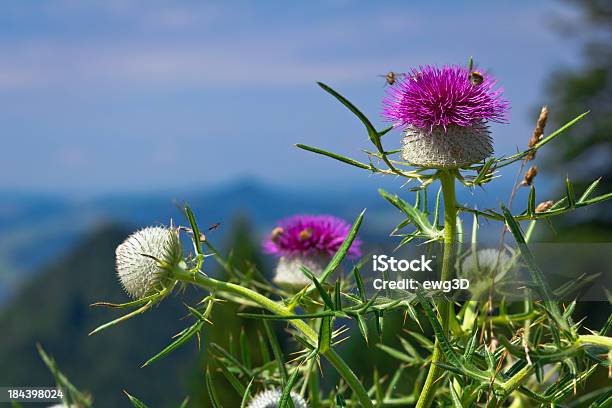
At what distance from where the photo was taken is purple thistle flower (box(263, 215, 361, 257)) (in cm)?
353

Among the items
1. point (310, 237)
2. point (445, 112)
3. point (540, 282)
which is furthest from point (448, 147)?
point (310, 237)

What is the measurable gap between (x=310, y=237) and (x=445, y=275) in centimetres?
169

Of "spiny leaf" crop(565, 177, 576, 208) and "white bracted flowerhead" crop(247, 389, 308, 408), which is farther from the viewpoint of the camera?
"white bracted flowerhead" crop(247, 389, 308, 408)

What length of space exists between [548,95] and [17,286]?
64.7 metres

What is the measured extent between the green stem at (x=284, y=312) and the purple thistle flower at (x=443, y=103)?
69 centimetres

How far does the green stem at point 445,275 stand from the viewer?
6.11 ft

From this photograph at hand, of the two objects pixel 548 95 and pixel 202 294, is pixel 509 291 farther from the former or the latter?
pixel 548 95

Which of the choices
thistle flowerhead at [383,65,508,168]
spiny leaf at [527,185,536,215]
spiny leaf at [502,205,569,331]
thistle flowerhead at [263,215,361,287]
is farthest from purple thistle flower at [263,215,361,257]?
spiny leaf at [502,205,569,331]

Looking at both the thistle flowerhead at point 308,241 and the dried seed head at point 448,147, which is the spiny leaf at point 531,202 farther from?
the thistle flowerhead at point 308,241

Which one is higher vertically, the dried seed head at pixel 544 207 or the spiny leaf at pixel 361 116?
the spiny leaf at pixel 361 116

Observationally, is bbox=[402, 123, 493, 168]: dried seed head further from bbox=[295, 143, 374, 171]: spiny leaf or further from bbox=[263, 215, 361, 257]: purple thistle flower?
bbox=[263, 215, 361, 257]: purple thistle flower

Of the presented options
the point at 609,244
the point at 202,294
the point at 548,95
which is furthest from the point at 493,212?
the point at 548,95

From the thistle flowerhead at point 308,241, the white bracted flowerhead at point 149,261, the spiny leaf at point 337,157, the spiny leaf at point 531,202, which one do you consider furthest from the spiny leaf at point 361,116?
the thistle flowerhead at point 308,241

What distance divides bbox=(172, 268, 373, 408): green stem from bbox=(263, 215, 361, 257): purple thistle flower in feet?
4.91
